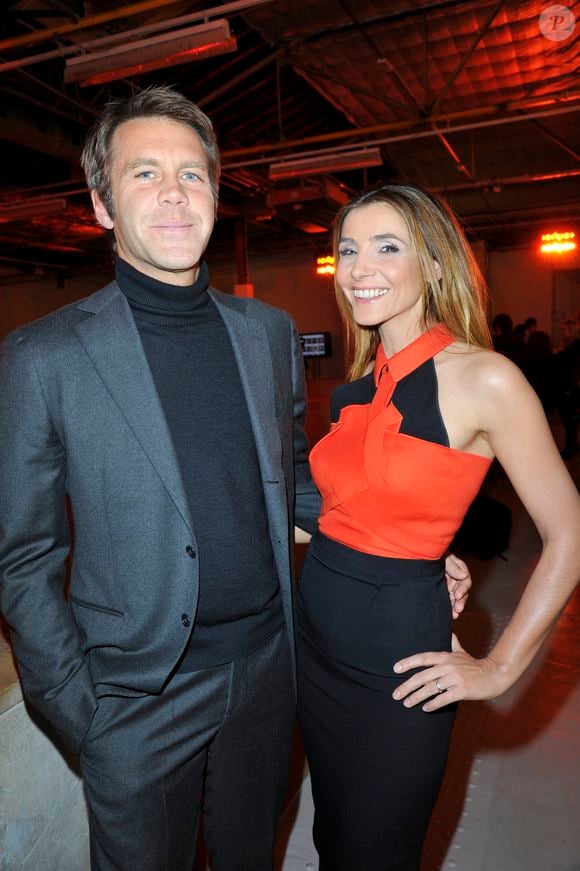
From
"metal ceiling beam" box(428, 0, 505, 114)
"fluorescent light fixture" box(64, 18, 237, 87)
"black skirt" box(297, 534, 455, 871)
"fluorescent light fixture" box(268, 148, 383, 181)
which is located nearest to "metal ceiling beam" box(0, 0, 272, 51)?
"fluorescent light fixture" box(64, 18, 237, 87)

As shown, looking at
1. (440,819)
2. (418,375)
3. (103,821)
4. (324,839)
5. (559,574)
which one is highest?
(418,375)

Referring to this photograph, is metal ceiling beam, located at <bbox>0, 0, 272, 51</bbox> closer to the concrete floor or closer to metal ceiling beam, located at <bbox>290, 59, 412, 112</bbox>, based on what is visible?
metal ceiling beam, located at <bbox>290, 59, 412, 112</bbox>

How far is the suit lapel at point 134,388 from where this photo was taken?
1.23 meters

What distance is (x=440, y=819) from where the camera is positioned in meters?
2.32

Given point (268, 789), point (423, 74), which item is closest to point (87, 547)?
point (268, 789)

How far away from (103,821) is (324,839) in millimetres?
532

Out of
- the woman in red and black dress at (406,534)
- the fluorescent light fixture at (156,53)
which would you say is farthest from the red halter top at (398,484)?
the fluorescent light fixture at (156,53)

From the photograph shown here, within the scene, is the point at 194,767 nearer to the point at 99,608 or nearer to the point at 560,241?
the point at 99,608

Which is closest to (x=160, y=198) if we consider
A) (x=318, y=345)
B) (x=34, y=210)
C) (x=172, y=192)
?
(x=172, y=192)

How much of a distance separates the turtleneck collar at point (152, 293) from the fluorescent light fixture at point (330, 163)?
19.4ft

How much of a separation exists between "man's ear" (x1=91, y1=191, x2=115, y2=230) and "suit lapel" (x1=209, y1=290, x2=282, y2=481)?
0.27 metres

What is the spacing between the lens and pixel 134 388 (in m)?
1.24

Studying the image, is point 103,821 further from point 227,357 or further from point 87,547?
point 227,357

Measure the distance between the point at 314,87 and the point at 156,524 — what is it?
636cm
